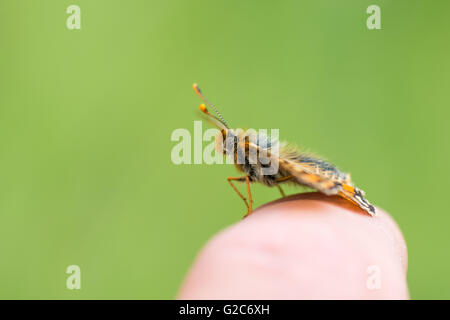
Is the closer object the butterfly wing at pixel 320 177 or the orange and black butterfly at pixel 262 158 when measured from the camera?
the butterfly wing at pixel 320 177

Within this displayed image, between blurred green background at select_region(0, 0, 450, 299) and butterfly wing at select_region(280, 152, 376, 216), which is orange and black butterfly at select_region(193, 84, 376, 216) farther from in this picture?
blurred green background at select_region(0, 0, 450, 299)

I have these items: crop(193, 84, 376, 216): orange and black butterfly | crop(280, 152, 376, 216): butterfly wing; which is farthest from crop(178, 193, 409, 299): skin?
crop(193, 84, 376, 216): orange and black butterfly

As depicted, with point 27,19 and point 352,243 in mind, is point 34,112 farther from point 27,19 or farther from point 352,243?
point 352,243

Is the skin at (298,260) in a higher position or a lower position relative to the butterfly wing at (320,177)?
lower

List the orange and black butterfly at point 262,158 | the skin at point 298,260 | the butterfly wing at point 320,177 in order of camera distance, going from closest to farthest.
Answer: the skin at point 298,260 < the butterfly wing at point 320,177 < the orange and black butterfly at point 262,158

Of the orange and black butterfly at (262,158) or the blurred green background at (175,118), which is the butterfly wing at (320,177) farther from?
the blurred green background at (175,118)

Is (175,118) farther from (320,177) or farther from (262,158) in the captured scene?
(320,177)

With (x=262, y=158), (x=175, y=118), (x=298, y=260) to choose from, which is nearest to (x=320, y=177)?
(x=262, y=158)

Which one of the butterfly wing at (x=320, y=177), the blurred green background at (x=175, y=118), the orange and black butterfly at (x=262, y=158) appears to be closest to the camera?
the butterfly wing at (x=320, y=177)

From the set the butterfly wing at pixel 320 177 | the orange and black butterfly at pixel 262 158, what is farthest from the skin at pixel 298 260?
the orange and black butterfly at pixel 262 158
